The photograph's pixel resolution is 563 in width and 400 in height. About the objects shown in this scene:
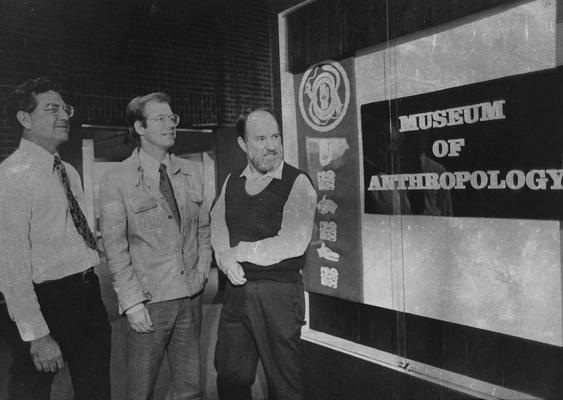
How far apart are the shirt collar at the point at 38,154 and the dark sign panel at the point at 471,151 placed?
170cm

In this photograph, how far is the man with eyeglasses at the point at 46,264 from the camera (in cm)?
254

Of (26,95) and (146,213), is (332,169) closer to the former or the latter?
(146,213)

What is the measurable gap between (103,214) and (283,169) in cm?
101

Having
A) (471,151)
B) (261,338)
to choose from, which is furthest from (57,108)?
(471,151)

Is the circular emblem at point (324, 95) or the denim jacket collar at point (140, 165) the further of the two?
the circular emblem at point (324, 95)

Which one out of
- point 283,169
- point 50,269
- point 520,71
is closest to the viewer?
point 520,71

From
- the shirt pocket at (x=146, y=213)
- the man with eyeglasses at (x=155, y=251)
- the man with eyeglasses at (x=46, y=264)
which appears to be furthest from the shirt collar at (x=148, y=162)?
the man with eyeglasses at (x=46, y=264)

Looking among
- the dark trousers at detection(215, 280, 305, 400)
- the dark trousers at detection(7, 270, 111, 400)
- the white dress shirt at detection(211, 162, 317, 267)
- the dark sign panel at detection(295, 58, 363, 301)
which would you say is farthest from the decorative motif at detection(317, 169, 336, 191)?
the dark trousers at detection(7, 270, 111, 400)

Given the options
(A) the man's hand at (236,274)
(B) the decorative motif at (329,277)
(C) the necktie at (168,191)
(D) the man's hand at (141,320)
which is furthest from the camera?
(B) the decorative motif at (329,277)

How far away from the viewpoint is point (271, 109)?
304 cm

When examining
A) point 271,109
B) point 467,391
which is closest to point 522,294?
point 467,391

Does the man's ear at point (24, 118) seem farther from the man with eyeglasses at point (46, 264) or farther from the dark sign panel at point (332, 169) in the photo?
the dark sign panel at point (332, 169)

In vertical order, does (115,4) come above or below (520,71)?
above

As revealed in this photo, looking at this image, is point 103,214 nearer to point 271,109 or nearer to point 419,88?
point 271,109
